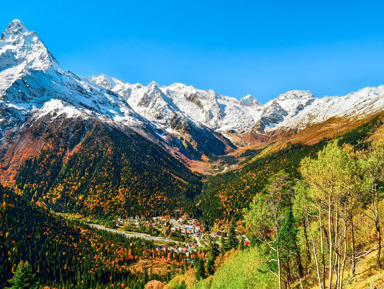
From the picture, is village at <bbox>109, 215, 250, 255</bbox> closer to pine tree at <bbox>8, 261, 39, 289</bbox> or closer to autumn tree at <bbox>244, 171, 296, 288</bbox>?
pine tree at <bbox>8, 261, 39, 289</bbox>

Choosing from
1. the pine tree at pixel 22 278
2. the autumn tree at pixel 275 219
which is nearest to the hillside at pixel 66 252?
the pine tree at pixel 22 278

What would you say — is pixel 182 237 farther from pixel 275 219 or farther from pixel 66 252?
pixel 275 219

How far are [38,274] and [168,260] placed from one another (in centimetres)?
7317

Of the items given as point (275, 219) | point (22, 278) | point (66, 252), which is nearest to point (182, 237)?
point (66, 252)

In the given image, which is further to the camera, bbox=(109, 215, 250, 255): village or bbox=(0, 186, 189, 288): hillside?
bbox=(109, 215, 250, 255): village

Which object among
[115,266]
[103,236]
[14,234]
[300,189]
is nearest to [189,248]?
[115,266]

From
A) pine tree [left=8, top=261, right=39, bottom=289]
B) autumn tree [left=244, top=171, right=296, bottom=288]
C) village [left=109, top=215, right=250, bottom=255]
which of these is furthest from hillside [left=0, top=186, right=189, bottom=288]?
autumn tree [left=244, top=171, right=296, bottom=288]

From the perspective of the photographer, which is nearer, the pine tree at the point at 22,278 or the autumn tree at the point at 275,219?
the autumn tree at the point at 275,219

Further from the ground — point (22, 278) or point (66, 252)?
point (22, 278)

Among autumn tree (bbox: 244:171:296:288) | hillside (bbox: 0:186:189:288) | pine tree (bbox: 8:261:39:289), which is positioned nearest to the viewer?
autumn tree (bbox: 244:171:296:288)

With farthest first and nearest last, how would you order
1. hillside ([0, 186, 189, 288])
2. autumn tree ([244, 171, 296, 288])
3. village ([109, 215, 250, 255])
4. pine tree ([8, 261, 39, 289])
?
village ([109, 215, 250, 255]) → hillside ([0, 186, 189, 288]) → pine tree ([8, 261, 39, 289]) → autumn tree ([244, 171, 296, 288])

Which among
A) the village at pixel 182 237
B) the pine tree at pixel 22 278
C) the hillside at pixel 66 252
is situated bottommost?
the village at pixel 182 237

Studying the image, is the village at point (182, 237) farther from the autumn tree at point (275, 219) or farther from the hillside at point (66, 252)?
the autumn tree at point (275, 219)

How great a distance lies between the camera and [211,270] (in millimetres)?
93500
